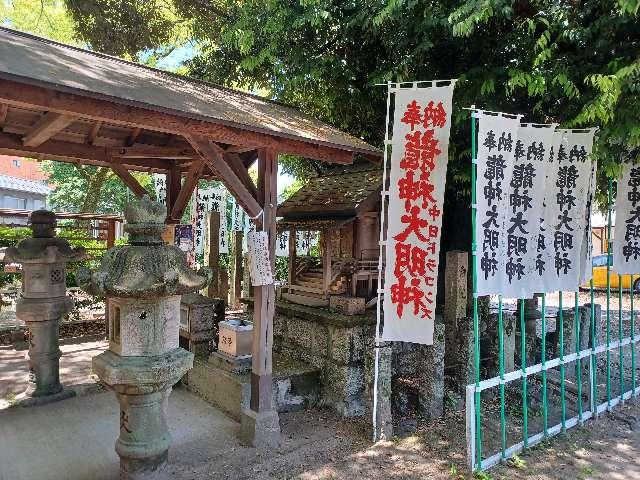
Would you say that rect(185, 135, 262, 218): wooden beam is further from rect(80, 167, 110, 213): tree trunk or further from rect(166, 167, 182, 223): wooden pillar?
rect(80, 167, 110, 213): tree trunk

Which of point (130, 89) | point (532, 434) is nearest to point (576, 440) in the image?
point (532, 434)

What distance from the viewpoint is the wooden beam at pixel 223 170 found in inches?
199

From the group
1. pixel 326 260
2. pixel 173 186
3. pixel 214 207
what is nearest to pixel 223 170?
pixel 326 260

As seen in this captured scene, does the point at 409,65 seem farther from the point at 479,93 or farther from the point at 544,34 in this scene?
the point at 544,34

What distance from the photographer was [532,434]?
20.6 ft

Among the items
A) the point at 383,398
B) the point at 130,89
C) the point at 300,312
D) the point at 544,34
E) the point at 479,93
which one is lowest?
the point at 383,398

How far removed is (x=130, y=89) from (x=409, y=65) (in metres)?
4.23

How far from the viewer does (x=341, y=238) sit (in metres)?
7.29

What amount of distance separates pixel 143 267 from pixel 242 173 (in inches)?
84.4

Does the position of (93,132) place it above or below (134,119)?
above

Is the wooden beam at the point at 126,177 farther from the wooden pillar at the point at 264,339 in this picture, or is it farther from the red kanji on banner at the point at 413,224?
the red kanji on banner at the point at 413,224

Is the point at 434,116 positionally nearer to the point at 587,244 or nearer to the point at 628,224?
the point at 587,244

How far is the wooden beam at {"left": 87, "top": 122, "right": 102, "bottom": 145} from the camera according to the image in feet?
21.5

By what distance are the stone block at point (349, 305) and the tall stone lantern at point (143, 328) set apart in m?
2.88
